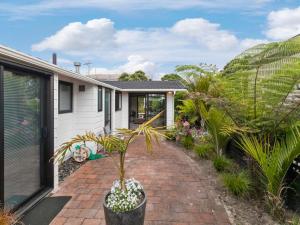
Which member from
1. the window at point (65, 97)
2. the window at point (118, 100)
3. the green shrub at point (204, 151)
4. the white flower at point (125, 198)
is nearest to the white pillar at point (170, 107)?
the window at point (118, 100)

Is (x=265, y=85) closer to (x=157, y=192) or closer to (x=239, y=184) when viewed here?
(x=239, y=184)

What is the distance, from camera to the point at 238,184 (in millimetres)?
4188

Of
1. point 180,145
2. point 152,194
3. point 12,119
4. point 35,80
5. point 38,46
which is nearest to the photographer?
point 12,119

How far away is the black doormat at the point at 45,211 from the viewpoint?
10.8ft

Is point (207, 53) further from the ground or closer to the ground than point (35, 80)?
further from the ground

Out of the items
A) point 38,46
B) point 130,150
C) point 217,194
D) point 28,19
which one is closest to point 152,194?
point 217,194

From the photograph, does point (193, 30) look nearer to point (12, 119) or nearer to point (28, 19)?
point (28, 19)

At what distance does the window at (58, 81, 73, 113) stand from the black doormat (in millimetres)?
2735

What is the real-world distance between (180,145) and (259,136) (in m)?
5.40

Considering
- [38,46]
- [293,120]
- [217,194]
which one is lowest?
[217,194]

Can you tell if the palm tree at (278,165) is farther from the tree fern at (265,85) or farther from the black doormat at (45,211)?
the black doormat at (45,211)

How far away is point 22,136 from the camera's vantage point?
11.9ft

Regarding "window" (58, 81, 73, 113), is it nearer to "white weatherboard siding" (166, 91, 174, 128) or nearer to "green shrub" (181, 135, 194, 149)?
"green shrub" (181, 135, 194, 149)

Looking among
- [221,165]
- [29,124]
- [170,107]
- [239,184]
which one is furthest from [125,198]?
[170,107]
